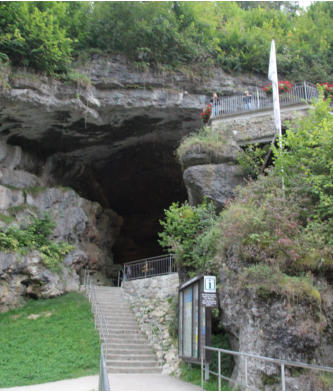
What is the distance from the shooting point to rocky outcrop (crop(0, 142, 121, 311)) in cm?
1587

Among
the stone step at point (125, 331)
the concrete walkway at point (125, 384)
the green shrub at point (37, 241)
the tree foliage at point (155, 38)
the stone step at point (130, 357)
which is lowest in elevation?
the concrete walkway at point (125, 384)

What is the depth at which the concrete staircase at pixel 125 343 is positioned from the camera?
11164mm

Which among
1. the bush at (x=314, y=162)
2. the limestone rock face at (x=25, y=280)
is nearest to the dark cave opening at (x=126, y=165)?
the limestone rock face at (x=25, y=280)

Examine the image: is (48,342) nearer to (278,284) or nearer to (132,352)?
(132,352)

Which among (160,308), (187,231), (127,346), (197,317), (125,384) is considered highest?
(187,231)

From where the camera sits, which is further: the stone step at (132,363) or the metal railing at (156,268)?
the metal railing at (156,268)

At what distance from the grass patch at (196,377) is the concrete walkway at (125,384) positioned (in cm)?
18

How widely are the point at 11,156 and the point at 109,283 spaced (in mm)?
8837

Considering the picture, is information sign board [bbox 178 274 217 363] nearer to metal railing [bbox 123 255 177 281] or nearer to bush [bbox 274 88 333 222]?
bush [bbox 274 88 333 222]

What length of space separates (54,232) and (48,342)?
7178mm

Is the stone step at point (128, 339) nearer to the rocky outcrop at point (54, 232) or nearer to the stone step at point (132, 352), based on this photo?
the stone step at point (132, 352)

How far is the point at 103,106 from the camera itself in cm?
1881

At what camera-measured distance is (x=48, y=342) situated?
12523 mm

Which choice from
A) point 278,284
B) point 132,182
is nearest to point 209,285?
point 278,284
